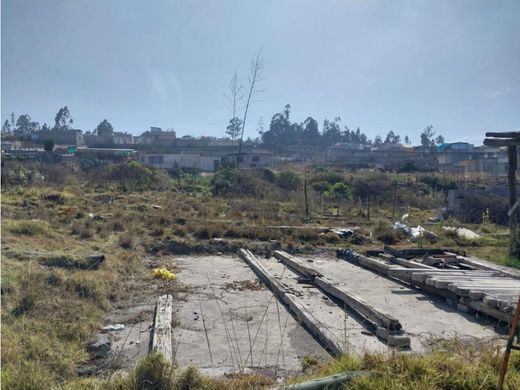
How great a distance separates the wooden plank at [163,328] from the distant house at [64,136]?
6065 centimetres

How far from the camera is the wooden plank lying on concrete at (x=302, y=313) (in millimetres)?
4556

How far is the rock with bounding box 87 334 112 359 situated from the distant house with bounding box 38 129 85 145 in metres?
62.0

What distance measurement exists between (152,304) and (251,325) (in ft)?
4.99

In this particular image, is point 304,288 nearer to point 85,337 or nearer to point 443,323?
point 443,323

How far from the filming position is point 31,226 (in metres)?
9.55

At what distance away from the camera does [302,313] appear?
5.53 m

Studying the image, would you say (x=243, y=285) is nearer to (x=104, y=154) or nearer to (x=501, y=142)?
(x=501, y=142)

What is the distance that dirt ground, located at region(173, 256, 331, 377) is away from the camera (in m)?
4.24

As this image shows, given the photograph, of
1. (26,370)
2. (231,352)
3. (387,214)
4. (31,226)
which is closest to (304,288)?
(231,352)

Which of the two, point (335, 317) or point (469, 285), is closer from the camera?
point (335, 317)

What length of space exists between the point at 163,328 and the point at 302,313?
1.64m

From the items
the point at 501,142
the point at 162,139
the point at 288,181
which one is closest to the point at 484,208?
the point at 501,142

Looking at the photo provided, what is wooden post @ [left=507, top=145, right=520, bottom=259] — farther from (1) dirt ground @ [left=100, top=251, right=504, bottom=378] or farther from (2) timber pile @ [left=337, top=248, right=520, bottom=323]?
(1) dirt ground @ [left=100, top=251, right=504, bottom=378]

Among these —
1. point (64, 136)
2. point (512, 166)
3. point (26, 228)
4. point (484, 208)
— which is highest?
point (64, 136)
